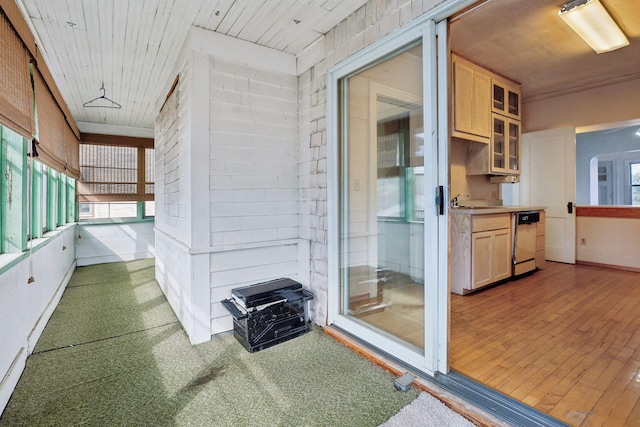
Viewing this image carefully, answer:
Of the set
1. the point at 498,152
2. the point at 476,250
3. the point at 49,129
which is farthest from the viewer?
the point at 498,152

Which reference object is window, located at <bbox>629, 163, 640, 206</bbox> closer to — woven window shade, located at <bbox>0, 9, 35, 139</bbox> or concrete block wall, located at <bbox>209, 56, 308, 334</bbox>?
concrete block wall, located at <bbox>209, 56, 308, 334</bbox>

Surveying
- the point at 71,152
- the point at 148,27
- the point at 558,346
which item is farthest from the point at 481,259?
the point at 71,152

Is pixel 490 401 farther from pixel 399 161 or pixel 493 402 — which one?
pixel 399 161

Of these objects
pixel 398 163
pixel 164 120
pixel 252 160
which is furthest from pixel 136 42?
pixel 398 163

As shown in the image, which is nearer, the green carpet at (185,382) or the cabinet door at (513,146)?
the green carpet at (185,382)

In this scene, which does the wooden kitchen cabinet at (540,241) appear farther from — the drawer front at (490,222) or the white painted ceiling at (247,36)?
the white painted ceiling at (247,36)

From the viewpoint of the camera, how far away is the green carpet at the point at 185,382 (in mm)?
1707

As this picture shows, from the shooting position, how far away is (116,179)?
19.5ft

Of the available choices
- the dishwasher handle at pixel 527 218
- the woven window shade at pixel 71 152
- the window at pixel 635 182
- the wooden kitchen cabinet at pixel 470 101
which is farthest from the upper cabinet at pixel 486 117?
the woven window shade at pixel 71 152

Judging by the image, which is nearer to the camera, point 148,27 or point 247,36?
point 148,27

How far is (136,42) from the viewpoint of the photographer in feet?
9.26

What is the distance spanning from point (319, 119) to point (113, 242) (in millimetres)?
5134

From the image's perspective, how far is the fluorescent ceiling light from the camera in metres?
2.74

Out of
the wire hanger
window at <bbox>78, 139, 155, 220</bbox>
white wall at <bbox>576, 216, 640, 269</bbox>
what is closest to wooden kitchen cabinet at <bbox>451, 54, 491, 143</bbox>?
white wall at <bbox>576, 216, 640, 269</bbox>
